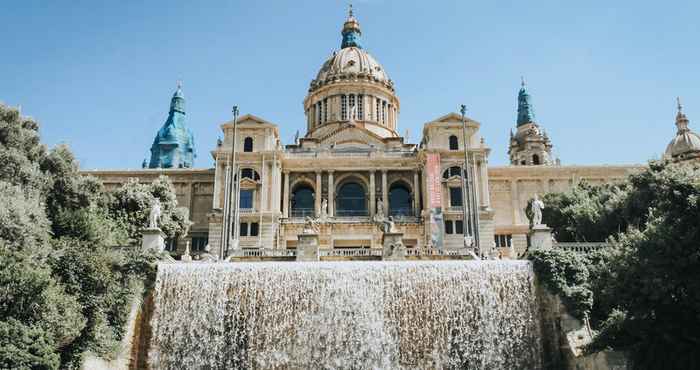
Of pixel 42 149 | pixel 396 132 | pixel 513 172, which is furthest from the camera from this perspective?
pixel 396 132

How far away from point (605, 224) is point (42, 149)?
2507 cm

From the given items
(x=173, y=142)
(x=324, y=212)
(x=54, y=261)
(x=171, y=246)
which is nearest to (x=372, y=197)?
(x=324, y=212)

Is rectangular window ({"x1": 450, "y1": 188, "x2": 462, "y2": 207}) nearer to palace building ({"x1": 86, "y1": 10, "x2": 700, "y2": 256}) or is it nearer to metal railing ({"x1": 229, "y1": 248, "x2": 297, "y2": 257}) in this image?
palace building ({"x1": 86, "y1": 10, "x2": 700, "y2": 256})

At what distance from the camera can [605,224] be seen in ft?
98.5

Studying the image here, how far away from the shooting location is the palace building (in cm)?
4288

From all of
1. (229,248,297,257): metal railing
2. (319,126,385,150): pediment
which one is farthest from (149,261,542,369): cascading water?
(319,126,385,150): pediment

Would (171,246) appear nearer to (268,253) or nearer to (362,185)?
(362,185)

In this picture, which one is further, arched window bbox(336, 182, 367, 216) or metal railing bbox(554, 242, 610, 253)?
arched window bbox(336, 182, 367, 216)

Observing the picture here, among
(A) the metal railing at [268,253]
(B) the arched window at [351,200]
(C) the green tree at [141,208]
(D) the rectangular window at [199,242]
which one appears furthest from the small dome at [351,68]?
(A) the metal railing at [268,253]

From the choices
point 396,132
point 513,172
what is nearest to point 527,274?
point 513,172

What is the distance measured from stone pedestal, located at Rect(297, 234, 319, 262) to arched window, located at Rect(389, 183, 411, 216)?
18.4 meters

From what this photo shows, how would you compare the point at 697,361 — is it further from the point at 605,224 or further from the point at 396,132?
the point at 396,132

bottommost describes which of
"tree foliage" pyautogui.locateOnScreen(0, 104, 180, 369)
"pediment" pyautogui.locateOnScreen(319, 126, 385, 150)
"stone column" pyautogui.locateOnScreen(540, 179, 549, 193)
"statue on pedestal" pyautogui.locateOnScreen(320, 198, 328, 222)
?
"tree foliage" pyautogui.locateOnScreen(0, 104, 180, 369)

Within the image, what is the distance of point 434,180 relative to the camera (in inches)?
1698
